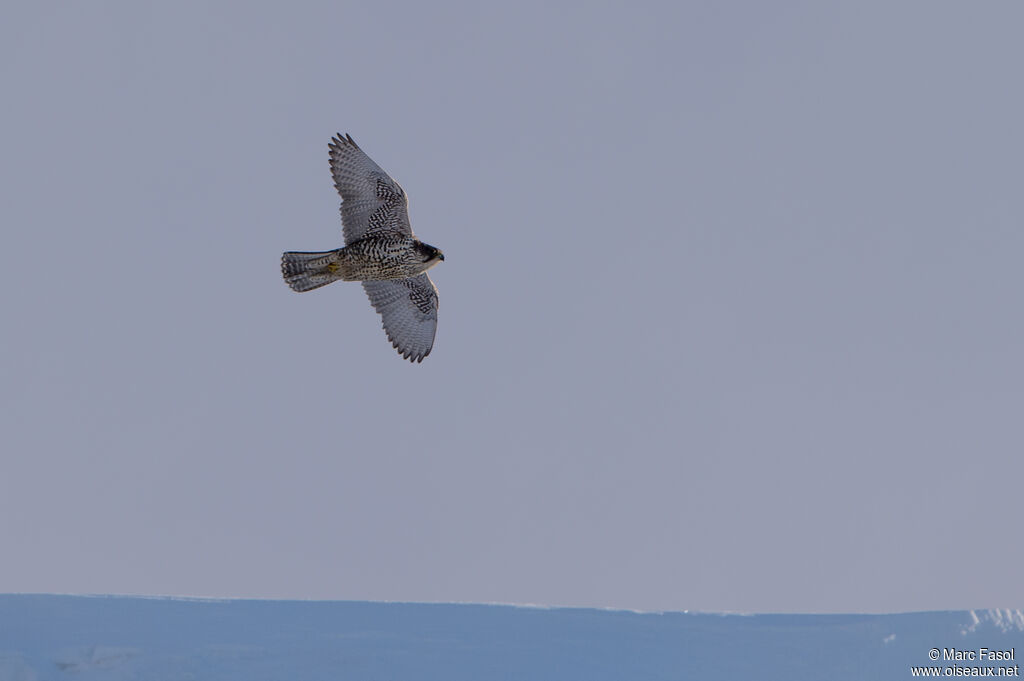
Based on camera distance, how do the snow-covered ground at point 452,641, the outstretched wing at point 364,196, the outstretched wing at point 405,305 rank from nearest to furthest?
the snow-covered ground at point 452,641
the outstretched wing at point 364,196
the outstretched wing at point 405,305

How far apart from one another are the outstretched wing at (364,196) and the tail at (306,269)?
10.5 inches

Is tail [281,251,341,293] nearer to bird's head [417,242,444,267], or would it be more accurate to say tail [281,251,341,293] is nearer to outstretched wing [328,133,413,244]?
outstretched wing [328,133,413,244]

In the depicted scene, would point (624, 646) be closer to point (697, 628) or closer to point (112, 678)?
point (697, 628)

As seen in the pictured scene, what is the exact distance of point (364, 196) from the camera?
1023cm

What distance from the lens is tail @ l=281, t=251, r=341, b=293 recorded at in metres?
10.2

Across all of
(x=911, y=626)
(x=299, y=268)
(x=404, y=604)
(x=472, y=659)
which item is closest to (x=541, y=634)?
(x=472, y=659)

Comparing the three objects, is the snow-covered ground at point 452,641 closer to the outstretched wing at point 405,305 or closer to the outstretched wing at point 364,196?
the outstretched wing at point 405,305

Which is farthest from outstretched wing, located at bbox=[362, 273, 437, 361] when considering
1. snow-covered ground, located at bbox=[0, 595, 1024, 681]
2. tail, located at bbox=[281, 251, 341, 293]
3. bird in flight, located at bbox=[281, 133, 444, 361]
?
snow-covered ground, located at bbox=[0, 595, 1024, 681]

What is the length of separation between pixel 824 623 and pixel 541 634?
2.17m

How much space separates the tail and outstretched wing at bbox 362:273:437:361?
701 mm

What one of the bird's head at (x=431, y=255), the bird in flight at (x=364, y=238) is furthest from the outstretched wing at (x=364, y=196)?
the bird's head at (x=431, y=255)

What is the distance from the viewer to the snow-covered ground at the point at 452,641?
8.73 meters

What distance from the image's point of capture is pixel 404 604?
9.41 meters

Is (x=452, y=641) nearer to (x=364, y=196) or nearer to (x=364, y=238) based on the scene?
(x=364, y=238)
